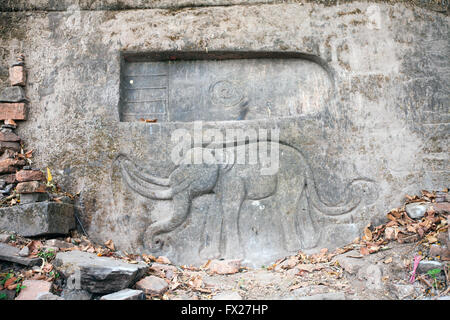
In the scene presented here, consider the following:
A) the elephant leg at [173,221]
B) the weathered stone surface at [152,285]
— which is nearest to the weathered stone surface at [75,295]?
the weathered stone surface at [152,285]

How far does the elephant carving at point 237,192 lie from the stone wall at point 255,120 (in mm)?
35

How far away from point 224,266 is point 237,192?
757 mm

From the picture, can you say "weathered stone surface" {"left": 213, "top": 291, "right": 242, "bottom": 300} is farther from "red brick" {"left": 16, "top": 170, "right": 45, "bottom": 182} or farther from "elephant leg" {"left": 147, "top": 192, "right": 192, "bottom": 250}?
"red brick" {"left": 16, "top": 170, "right": 45, "bottom": 182}

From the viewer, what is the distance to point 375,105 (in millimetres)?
4609

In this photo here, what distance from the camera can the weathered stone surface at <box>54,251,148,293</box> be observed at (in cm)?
336

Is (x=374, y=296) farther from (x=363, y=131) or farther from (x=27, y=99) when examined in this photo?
(x=27, y=99)

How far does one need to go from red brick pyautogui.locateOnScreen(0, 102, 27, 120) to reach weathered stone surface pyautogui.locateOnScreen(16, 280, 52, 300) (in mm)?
2085

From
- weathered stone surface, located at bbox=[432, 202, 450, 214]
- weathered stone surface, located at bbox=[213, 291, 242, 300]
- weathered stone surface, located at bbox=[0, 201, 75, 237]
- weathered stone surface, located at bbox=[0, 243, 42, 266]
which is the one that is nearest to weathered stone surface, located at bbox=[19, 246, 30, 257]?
weathered stone surface, located at bbox=[0, 243, 42, 266]

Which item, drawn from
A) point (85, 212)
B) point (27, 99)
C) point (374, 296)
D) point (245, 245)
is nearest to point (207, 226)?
point (245, 245)

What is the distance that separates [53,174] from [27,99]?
918 millimetres

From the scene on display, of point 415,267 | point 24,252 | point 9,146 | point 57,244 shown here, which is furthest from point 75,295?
point 415,267

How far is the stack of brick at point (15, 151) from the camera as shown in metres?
4.11

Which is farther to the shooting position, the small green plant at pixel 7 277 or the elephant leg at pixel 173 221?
the elephant leg at pixel 173 221

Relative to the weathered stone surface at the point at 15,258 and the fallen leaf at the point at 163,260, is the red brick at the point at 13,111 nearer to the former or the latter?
the weathered stone surface at the point at 15,258
